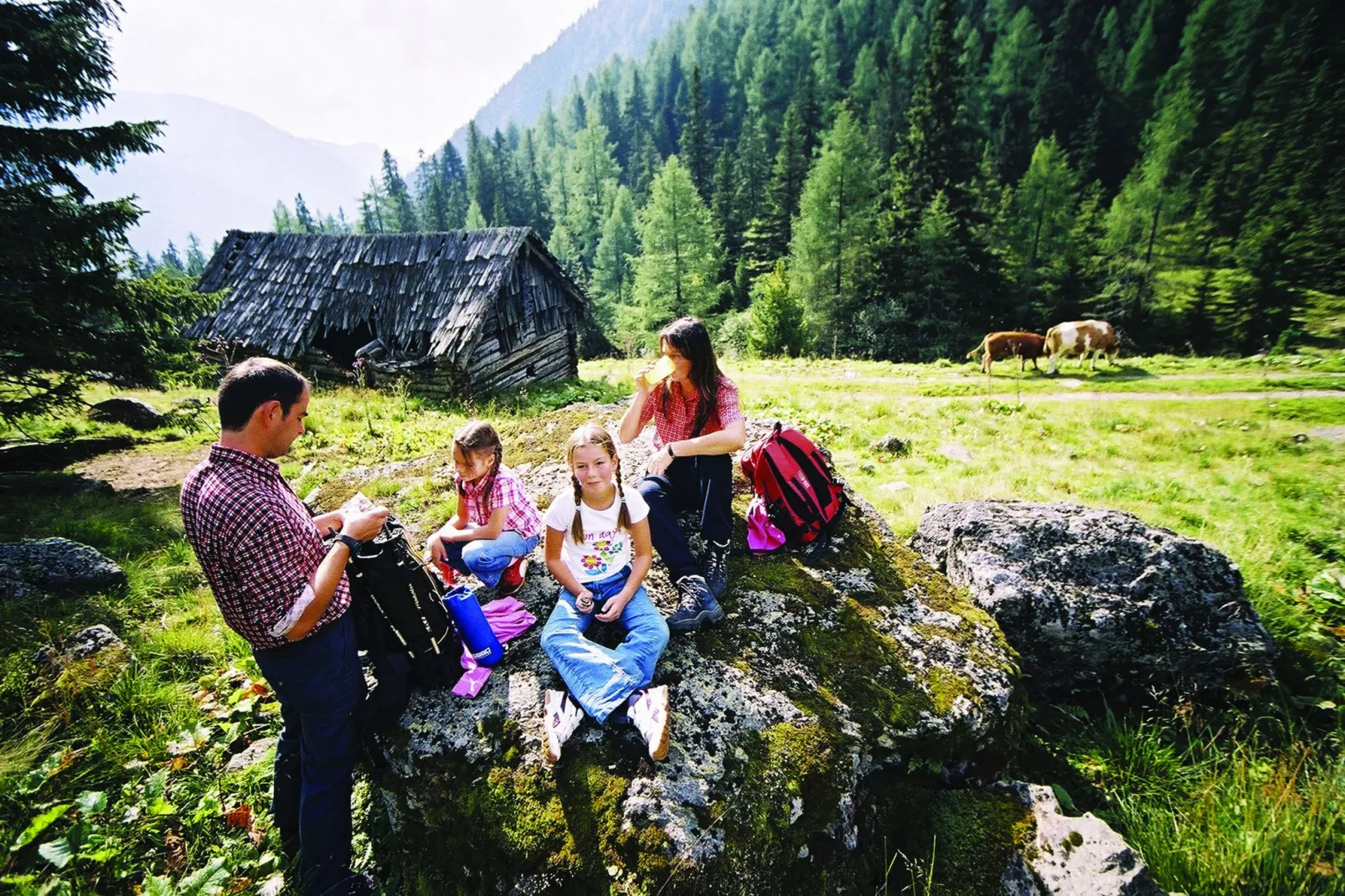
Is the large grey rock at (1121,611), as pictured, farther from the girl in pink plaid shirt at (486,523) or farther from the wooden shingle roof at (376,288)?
the wooden shingle roof at (376,288)

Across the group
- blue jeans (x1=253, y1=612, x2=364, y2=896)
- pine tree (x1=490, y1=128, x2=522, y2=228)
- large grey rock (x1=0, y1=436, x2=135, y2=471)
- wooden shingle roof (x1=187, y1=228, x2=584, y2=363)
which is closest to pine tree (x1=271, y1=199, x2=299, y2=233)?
pine tree (x1=490, y1=128, x2=522, y2=228)

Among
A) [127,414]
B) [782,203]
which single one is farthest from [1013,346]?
[782,203]

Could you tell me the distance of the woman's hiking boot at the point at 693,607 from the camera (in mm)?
3213

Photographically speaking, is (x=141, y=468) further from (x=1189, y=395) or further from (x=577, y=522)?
(x=1189, y=395)

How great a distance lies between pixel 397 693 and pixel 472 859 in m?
0.87

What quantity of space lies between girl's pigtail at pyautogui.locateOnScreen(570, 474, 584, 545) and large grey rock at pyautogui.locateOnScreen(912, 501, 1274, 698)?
2888 mm

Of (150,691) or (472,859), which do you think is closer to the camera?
(472,859)

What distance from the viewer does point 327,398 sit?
1311cm

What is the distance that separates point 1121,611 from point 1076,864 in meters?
2.06

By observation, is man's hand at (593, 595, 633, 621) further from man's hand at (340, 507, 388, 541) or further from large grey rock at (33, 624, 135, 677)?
large grey rock at (33, 624, 135, 677)

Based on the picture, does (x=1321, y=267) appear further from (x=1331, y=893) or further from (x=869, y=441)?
(x=1331, y=893)

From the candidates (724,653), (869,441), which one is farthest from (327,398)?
(724,653)

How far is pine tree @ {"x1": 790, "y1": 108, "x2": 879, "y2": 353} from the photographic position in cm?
3092

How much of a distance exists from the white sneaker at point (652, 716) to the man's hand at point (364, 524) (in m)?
1.50
